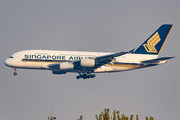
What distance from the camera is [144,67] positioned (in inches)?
2579

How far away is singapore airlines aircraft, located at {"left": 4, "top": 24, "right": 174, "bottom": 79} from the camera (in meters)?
61.1

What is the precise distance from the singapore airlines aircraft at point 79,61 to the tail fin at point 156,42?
1644mm

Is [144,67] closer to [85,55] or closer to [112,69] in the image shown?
[112,69]

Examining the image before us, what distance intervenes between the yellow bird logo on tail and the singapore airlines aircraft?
7.15 ft

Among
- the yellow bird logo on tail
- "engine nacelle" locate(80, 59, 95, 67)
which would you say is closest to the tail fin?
the yellow bird logo on tail

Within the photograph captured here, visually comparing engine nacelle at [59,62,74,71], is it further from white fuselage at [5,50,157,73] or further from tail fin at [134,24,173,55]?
tail fin at [134,24,173,55]

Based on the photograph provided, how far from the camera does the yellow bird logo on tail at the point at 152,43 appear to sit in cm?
6853

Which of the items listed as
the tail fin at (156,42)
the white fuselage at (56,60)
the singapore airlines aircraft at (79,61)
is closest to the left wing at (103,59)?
the singapore airlines aircraft at (79,61)

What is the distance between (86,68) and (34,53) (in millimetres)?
9749

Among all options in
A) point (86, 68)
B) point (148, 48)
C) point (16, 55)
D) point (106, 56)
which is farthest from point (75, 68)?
point (148, 48)

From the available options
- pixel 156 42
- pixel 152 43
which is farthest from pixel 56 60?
pixel 156 42

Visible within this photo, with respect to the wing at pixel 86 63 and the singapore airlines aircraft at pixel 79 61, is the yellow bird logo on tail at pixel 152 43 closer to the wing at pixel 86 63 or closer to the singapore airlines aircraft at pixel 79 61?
the singapore airlines aircraft at pixel 79 61

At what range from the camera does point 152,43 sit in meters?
69.5

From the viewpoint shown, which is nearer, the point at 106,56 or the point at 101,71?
the point at 106,56
